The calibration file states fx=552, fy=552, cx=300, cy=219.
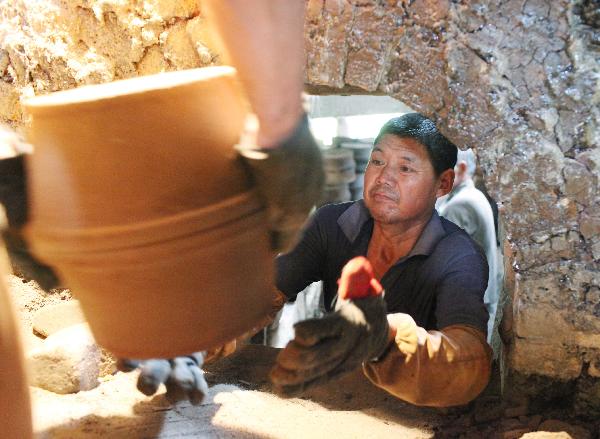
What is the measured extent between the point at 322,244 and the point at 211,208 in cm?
223

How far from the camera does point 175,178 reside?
1081 mm

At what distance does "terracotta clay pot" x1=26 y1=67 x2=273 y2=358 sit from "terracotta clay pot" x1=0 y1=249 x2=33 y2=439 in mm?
219

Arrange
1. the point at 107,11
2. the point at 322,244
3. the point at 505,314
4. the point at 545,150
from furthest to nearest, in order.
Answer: the point at 322,244, the point at 107,11, the point at 505,314, the point at 545,150

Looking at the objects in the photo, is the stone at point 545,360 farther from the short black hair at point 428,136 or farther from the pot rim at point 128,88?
the pot rim at point 128,88

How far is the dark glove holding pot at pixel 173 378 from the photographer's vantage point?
2201mm

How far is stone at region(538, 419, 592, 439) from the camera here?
7.24 feet

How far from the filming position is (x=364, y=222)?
3.24 meters

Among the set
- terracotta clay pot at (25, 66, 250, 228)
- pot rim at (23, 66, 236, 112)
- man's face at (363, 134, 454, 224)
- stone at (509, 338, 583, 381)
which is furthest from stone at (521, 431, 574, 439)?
pot rim at (23, 66, 236, 112)

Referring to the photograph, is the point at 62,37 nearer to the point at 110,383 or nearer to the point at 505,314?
the point at 110,383

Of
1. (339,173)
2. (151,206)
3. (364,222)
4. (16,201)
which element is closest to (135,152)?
(151,206)

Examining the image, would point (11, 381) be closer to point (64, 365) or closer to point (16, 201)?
point (16, 201)

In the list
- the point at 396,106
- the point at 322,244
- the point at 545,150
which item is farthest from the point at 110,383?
the point at 396,106

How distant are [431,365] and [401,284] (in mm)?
880

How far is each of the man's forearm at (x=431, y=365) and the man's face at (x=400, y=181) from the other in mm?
834
